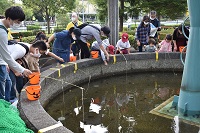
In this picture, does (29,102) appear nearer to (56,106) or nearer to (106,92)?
(56,106)

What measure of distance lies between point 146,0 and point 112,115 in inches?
485

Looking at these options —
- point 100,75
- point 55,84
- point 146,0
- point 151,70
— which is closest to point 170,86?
point 151,70

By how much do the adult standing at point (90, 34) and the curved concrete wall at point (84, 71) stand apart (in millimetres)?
484

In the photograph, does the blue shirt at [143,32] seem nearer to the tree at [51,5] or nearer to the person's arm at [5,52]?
the person's arm at [5,52]

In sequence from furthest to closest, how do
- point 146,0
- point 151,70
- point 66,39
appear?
point 146,0 → point 151,70 → point 66,39

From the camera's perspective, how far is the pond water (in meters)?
4.05

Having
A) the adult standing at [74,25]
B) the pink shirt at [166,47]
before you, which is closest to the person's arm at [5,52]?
the adult standing at [74,25]

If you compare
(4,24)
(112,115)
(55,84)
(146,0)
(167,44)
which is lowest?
(112,115)

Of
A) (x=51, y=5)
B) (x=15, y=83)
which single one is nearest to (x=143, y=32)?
(x=15, y=83)

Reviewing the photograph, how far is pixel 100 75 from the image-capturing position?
7027 millimetres

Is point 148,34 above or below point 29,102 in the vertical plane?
above

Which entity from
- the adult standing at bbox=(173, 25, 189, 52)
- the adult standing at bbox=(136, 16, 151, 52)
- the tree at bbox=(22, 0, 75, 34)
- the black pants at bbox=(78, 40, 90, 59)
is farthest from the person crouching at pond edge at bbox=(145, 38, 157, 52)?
the tree at bbox=(22, 0, 75, 34)

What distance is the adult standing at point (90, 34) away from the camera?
236 inches

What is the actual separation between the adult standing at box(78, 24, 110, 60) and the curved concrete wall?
484mm
